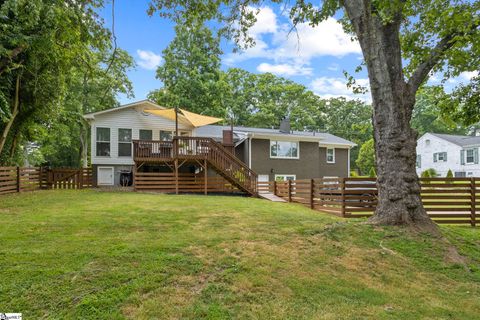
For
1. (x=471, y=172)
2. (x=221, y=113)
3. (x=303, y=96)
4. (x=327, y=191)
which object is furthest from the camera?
(x=303, y=96)

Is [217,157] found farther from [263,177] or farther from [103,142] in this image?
[103,142]

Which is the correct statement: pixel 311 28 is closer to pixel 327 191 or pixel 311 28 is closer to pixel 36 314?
pixel 327 191

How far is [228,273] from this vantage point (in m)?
3.58

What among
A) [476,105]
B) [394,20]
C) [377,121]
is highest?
[394,20]

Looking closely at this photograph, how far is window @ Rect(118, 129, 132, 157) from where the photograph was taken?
18625 millimetres

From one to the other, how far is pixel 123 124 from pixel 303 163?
40.4ft

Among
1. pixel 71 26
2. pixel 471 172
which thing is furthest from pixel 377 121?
pixel 471 172

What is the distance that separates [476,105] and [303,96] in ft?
95.5

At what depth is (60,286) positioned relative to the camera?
3002 millimetres

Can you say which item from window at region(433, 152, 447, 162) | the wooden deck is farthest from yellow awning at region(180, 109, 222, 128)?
window at region(433, 152, 447, 162)

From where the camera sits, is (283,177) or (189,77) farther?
(189,77)

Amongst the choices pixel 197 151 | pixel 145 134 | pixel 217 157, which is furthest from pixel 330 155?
pixel 145 134

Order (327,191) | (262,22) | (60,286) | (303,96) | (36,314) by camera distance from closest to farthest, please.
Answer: (36,314), (60,286), (262,22), (327,191), (303,96)

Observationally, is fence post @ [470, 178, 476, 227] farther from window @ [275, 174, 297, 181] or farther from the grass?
window @ [275, 174, 297, 181]
